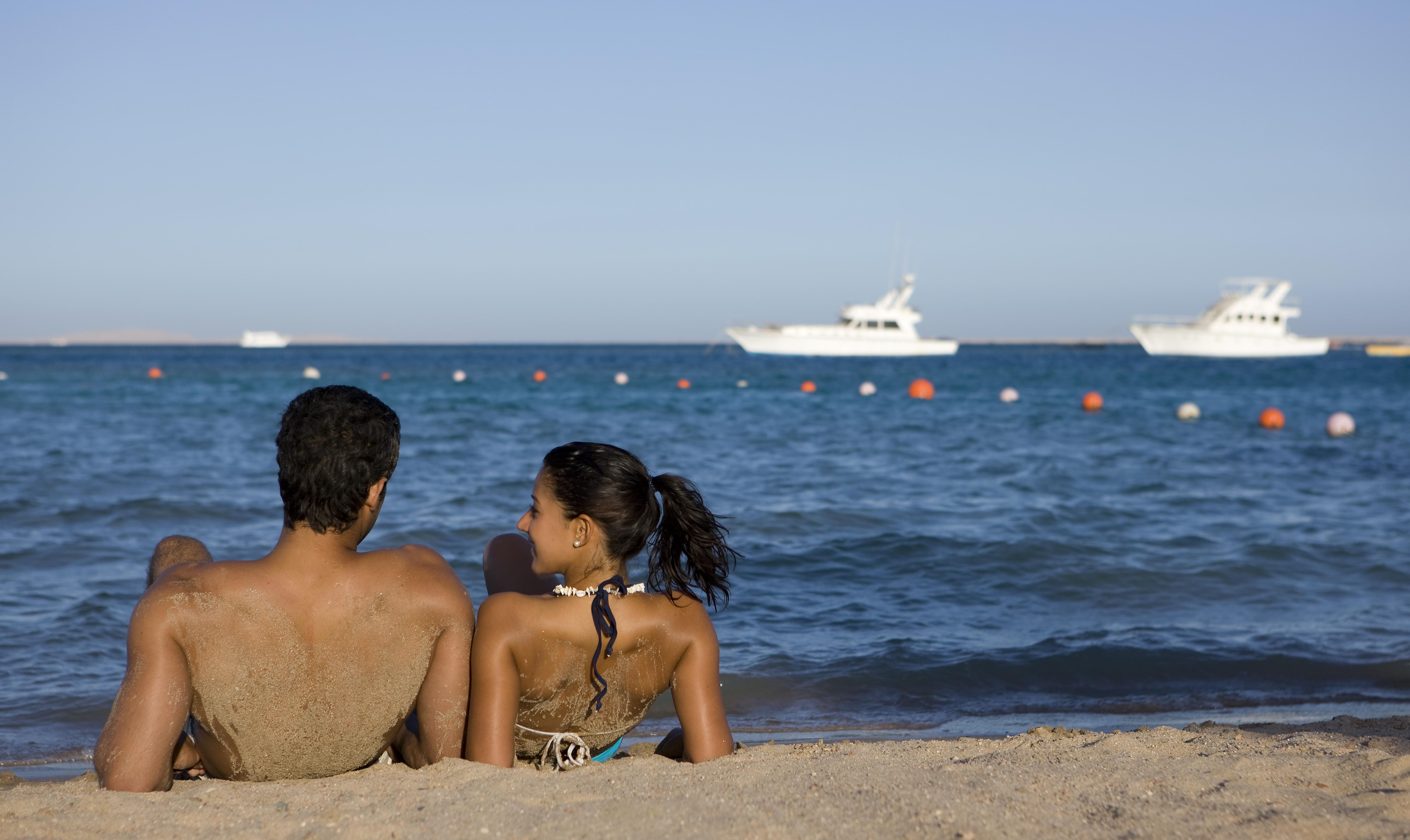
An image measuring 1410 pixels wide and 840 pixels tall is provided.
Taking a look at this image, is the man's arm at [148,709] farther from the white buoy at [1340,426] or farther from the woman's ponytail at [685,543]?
the white buoy at [1340,426]

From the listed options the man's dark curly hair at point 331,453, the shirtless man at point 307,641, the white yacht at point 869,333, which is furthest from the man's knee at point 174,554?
the white yacht at point 869,333

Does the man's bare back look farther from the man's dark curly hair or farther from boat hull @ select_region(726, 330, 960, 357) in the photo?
boat hull @ select_region(726, 330, 960, 357)

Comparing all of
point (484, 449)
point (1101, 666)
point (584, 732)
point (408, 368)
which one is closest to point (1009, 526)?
point (1101, 666)

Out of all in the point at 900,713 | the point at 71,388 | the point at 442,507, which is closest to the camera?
the point at 900,713

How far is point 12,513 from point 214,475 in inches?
102

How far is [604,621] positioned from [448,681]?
0.42 m

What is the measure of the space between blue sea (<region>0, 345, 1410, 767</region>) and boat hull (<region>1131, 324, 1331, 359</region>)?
32411mm

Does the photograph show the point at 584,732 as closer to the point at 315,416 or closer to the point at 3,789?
the point at 315,416

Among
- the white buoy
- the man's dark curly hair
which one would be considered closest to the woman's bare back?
the man's dark curly hair

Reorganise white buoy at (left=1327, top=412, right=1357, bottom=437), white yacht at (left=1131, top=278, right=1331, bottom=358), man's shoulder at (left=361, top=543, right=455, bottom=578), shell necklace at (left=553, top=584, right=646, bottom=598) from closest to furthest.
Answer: man's shoulder at (left=361, top=543, right=455, bottom=578) → shell necklace at (left=553, top=584, right=646, bottom=598) → white buoy at (left=1327, top=412, right=1357, bottom=437) → white yacht at (left=1131, top=278, right=1331, bottom=358)

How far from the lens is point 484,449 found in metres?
13.8

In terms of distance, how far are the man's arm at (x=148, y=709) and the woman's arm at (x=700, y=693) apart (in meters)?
1.16

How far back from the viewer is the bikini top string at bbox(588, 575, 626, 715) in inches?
95.1

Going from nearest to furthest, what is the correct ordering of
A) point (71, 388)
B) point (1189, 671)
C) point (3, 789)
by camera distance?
point (3, 789) → point (1189, 671) → point (71, 388)
